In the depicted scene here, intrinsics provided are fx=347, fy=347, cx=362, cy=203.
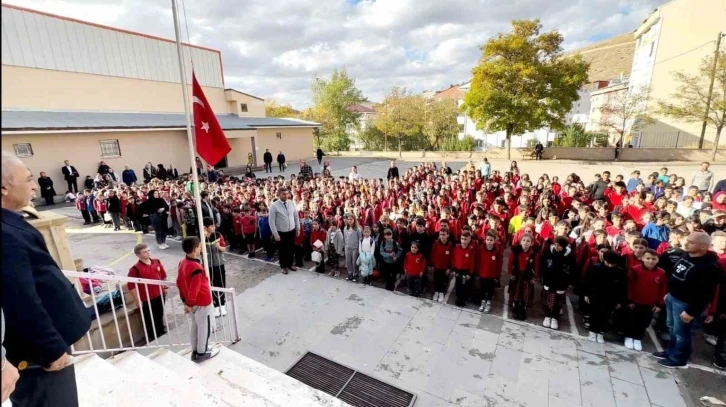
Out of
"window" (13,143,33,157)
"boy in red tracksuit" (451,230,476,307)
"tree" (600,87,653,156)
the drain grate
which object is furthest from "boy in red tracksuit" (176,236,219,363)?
"tree" (600,87,653,156)

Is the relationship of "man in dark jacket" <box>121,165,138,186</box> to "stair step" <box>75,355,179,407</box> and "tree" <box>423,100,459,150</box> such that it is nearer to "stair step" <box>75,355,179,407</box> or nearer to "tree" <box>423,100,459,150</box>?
"stair step" <box>75,355,179,407</box>

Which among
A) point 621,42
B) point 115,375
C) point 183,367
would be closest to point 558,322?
point 183,367

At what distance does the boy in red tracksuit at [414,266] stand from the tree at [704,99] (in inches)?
920

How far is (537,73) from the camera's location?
72.5ft

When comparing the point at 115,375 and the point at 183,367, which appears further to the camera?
the point at 183,367

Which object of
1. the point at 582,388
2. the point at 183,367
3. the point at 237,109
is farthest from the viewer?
the point at 237,109

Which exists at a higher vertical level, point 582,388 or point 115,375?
point 115,375

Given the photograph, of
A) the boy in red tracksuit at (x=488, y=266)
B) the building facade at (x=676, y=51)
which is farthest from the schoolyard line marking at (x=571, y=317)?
the building facade at (x=676, y=51)

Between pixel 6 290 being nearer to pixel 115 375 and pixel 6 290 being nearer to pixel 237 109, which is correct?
pixel 115 375

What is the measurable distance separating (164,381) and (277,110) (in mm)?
46405

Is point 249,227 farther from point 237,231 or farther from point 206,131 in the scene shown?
point 206,131

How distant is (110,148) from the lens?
18.0 metres

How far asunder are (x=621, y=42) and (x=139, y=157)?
87302 mm

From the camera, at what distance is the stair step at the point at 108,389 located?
9.44 ft
